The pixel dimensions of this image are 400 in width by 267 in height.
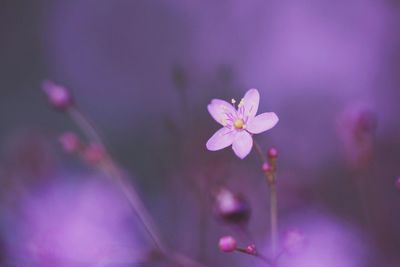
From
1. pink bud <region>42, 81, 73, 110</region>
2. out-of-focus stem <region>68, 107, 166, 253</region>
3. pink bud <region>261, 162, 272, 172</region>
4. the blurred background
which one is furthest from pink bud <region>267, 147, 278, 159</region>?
pink bud <region>42, 81, 73, 110</region>

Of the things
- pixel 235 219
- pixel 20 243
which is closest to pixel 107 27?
pixel 20 243

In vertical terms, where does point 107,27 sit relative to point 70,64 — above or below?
above

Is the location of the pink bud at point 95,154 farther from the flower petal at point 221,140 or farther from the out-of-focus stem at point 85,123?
the flower petal at point 221,140

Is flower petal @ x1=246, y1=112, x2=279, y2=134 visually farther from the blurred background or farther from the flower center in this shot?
the blurred background

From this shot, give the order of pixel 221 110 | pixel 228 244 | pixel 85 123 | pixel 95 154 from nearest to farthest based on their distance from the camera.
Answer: pixel 228 244 < pixel 221 110 < pixel 95 154 < pixel 85 123

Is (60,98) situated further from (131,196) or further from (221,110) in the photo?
(221,110)

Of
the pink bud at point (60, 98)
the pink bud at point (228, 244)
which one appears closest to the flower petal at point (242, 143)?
the pink bud at point (228, 244)

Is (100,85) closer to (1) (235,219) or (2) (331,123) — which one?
(2) (331,123)

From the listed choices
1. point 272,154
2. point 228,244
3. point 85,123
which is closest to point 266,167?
point 272,154
